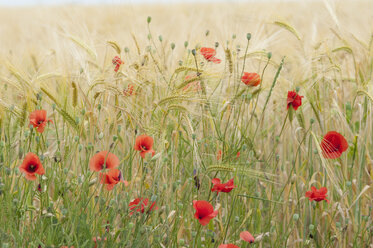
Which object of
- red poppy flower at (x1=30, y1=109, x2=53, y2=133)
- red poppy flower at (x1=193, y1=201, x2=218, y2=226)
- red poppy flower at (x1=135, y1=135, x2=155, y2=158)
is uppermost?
red poppy flower at (x1=30, y1=109, x2=53, y2=133)

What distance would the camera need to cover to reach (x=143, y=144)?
1.54m

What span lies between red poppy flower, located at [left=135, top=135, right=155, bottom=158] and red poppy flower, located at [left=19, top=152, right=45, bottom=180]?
286 millimetres

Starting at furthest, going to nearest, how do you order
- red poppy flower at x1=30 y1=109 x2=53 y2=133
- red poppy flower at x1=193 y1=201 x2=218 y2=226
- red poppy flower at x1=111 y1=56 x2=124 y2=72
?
red poppy flower at x1=111 y1=56 x2=124 y2=72 → red poppy flower at x1=30 y1=109 x2=53 y2=133 → red poppy flower at x1=193 y1=201 x2=218 y2=226

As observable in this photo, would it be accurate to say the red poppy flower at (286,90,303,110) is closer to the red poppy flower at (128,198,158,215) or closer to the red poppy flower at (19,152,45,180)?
the red poppy flower at (128,198,158,215)

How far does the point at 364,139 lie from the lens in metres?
1.92

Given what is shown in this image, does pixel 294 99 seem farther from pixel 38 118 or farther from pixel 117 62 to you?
pixel 38 118

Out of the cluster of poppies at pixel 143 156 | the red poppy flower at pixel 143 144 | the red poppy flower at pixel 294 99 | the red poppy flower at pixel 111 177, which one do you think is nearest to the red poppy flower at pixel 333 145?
the cluster of poppies at pixel 143 156

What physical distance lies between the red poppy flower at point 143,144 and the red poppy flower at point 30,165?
0.94 ft

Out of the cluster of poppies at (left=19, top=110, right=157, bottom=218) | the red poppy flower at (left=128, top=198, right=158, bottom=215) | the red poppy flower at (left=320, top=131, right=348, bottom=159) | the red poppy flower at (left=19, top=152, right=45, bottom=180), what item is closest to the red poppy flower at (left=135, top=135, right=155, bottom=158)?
the cluster of poppies at (left=19, top=110, right=157, bottom=218)

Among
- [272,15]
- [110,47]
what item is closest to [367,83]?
[272,15]

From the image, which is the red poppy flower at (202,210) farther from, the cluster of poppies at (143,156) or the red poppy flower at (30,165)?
the red poppy flower at (30,165)

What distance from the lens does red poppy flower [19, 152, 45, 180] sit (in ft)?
4.72

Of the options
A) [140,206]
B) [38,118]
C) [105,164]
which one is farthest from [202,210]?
[38,118]

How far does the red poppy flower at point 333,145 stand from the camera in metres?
1.69
